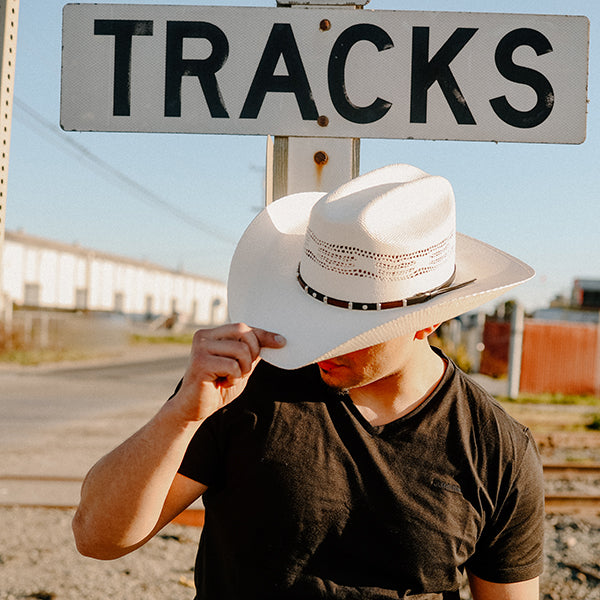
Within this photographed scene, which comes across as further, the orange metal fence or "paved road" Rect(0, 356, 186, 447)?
the orange metal fence

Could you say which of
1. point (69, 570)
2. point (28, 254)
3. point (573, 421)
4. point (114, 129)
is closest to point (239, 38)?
point (114, 129)

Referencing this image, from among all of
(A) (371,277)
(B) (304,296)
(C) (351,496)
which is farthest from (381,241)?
(C) (351,496)

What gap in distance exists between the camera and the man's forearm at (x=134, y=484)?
151 centimetres

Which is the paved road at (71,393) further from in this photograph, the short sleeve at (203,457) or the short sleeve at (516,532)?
the short sleeve at (516,532)

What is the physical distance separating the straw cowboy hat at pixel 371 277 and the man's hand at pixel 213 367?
0.34ft

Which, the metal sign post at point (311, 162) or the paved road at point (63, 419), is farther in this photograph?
the paved road at point (63, 419)

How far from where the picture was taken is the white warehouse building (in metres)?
41.4

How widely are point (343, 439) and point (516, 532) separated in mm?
580

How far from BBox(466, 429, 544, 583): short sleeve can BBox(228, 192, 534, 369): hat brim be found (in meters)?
0.52

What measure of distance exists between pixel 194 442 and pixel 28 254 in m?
44.7

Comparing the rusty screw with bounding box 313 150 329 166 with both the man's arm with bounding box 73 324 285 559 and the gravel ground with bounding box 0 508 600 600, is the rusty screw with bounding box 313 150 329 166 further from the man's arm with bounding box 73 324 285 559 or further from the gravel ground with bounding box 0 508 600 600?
the gravel ground with bounding box 0 508 600 600

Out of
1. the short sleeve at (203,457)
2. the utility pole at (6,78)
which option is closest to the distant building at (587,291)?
the short sleeve at (203,457)

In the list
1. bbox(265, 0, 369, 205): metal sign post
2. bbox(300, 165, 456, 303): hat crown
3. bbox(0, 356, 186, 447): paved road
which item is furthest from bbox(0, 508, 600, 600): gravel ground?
bbox(0, 356, 186, 447): paved road

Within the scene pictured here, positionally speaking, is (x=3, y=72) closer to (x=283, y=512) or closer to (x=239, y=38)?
(x=239, y=38)
